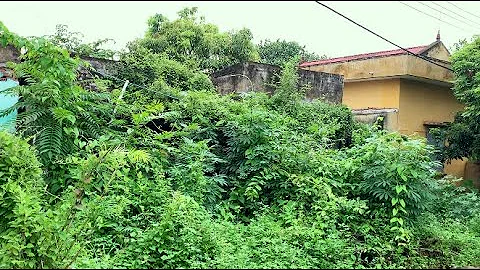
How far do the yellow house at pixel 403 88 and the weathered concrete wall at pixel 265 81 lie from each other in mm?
1895

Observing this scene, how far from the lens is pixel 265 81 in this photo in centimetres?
973

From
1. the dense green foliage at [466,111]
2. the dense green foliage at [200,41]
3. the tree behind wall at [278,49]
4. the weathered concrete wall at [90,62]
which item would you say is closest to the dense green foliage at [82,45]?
the weathered concrete wall at [90,62]

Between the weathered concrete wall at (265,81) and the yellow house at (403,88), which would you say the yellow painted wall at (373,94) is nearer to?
the yellow house at (403,88)

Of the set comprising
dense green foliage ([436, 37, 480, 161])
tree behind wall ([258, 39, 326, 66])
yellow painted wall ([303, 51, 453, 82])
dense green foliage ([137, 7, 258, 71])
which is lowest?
dense green foliage ([436, 37, 480, 161])

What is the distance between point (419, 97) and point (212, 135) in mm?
7810

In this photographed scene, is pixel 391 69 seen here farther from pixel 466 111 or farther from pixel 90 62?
pixel 90 62

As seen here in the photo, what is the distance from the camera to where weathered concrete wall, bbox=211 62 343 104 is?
9.62 m

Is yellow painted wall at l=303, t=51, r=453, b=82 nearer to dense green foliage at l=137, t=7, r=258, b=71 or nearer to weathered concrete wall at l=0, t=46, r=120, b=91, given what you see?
dense green foliage at l=137, t=7, r=258, b=71

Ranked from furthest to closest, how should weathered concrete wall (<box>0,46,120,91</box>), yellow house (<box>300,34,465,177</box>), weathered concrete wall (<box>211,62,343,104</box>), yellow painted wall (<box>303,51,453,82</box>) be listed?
yellow house (<box>300,34,465,177</box>), yellow painted wall (<box>303,51,453,82</box>), weathered concrete wall (<box>211,62,343,104</box>), weathered concrete wall (<box>0,46,120,91</box>)

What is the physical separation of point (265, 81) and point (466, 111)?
4.64 m

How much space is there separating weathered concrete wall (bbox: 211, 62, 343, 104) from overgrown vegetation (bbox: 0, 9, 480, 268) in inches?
58.6

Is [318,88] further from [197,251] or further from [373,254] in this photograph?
[197,251]

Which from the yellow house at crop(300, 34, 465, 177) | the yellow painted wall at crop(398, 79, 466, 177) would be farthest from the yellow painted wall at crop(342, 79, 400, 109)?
the yellow painted wall at crop(398, 79, 466, 177)

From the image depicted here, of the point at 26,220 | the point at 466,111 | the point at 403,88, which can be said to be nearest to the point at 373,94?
the point at 403,88
